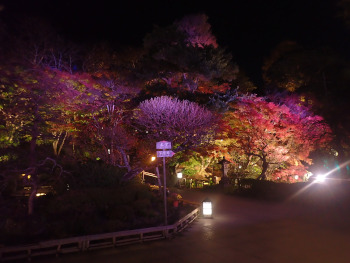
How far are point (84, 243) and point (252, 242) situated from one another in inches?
189

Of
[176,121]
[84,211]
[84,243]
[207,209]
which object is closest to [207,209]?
[207,209]

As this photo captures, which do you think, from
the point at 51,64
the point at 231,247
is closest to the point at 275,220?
the point at 231,247

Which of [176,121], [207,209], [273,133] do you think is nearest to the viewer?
[207,209]

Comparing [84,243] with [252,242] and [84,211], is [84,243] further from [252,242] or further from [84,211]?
[252,242]

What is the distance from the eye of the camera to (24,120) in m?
13.3

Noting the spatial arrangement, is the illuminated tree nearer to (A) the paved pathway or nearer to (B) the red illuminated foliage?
(A) the paved pathway

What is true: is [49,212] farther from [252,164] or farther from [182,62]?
[252,164]

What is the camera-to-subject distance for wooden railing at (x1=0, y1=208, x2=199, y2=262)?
738 cm

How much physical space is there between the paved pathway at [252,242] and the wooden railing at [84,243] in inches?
10.0

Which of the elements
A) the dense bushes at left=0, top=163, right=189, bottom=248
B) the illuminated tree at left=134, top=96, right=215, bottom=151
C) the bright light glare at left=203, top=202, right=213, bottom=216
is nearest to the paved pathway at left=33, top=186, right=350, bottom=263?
the bright light glare at left=203, top=202, right=213, bottom=216

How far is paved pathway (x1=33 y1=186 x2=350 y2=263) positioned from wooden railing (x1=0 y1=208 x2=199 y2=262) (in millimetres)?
253

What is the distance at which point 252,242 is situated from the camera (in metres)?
8.82

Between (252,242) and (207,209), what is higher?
(207,209)

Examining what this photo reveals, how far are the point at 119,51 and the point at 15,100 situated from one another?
10.3 meters
